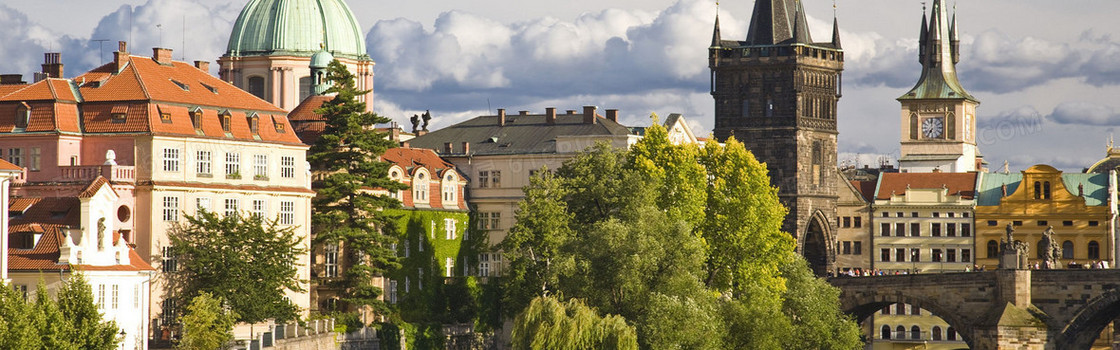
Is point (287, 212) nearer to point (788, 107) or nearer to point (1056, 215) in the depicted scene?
point (788, 107)

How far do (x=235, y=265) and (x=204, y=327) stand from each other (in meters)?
7.18

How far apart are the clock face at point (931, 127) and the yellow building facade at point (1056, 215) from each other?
33.5 meters

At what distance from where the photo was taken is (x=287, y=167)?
104 metres

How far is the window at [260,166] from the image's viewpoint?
10238 centimetres

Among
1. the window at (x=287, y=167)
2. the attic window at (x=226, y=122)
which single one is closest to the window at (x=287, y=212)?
the window at (x=287, y=167)

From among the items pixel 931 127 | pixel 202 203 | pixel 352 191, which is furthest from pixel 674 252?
pixel 931 127

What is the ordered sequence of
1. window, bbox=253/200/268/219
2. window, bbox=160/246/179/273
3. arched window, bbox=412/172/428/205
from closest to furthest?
1. window, bbox=160/246/179/273
2. window, bbox=253/200/268/219
3. arched window, bbox=412/172/428/205

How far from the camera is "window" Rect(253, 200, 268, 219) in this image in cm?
10162

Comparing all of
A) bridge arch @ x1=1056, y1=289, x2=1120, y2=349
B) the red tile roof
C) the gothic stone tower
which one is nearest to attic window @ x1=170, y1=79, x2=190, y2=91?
bridge arch @ x1=1056, y1=289, x2=1120, y2=349

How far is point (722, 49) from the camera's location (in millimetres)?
158250

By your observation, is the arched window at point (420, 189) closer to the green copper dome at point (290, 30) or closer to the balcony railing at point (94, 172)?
the green copper dome at point (290, 30)

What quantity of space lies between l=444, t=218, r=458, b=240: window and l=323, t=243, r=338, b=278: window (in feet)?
42.9

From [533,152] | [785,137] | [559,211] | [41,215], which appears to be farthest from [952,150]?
[41,215]

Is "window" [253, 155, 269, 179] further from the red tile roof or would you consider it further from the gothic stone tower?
the red tile roof
